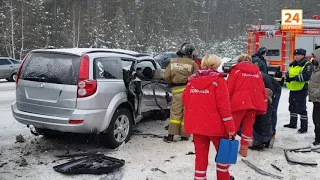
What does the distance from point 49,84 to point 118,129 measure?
1.39m

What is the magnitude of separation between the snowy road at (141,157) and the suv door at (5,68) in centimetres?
1355

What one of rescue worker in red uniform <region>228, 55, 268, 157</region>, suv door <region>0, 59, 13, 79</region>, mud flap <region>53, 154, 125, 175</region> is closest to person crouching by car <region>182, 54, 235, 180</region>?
mud flap <region>53, 154, 125, 175</region>

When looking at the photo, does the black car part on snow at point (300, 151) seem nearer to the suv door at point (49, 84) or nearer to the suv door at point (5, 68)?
the suv door at point (49, 84)

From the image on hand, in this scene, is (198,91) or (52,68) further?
(52,68)

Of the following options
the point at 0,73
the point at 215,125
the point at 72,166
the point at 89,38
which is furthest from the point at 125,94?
the point at 89,38

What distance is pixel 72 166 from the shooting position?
494cm

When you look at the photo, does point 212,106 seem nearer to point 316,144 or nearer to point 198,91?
point 198,91

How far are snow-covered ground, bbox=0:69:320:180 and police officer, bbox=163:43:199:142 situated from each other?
264mm

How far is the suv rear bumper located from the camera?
17.4ft

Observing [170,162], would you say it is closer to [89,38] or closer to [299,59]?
[299,59]

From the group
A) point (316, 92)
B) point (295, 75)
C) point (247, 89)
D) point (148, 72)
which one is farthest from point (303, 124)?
point (148, 72)

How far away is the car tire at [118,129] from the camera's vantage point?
5.88 m

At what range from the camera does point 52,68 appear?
18.3 ft

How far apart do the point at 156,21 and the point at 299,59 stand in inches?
2050
